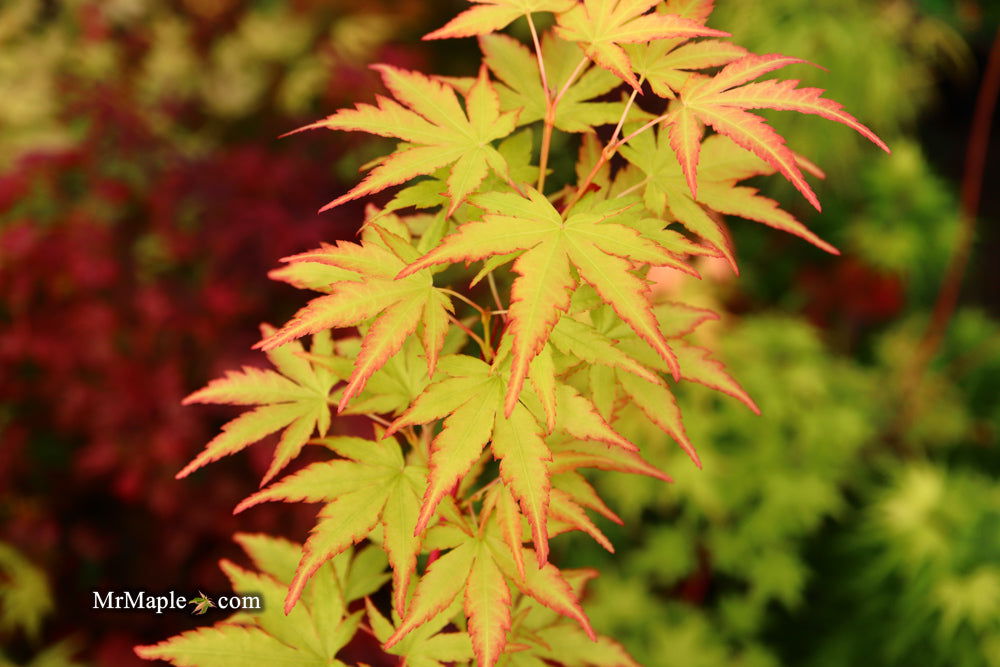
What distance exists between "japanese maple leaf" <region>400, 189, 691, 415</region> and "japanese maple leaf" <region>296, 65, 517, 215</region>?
5cm

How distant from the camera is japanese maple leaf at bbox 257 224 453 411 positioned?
634 millimetres

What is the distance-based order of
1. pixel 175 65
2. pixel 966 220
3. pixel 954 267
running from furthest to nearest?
pixel 954 267 → pixel 966 220 → pixel 175 65

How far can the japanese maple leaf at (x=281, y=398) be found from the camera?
76 centimetres

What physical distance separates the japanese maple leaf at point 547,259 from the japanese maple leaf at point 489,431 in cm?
7

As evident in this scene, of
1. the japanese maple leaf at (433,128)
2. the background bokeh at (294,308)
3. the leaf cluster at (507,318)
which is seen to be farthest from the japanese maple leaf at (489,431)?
the background bokeh at (294,308)

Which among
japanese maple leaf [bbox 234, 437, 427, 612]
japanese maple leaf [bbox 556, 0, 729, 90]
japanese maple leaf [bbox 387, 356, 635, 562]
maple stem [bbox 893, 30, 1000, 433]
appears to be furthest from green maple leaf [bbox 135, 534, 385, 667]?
maple stem [bbox 893, 30, 1000, 433]

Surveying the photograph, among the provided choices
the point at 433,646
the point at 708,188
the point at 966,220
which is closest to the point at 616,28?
the point at 708,188

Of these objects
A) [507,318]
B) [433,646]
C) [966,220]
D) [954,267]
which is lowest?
[954,267]

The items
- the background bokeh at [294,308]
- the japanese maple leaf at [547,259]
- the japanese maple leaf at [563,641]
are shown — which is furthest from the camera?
the background bokeh at [294,308]

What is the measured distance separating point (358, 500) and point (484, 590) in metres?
0.14

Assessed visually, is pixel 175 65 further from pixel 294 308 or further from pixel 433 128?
pixel 433 128

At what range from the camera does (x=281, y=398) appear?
0.81 metres

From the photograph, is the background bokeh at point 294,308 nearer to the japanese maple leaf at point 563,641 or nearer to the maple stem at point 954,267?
the maple stem at point 954,267

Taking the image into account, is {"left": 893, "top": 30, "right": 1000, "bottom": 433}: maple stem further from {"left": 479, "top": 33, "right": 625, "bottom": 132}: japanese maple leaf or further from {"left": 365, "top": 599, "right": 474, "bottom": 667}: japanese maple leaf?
{"left": 365, "top": 599, "right": 474, "bottom": 667}: japanese maple leaf
